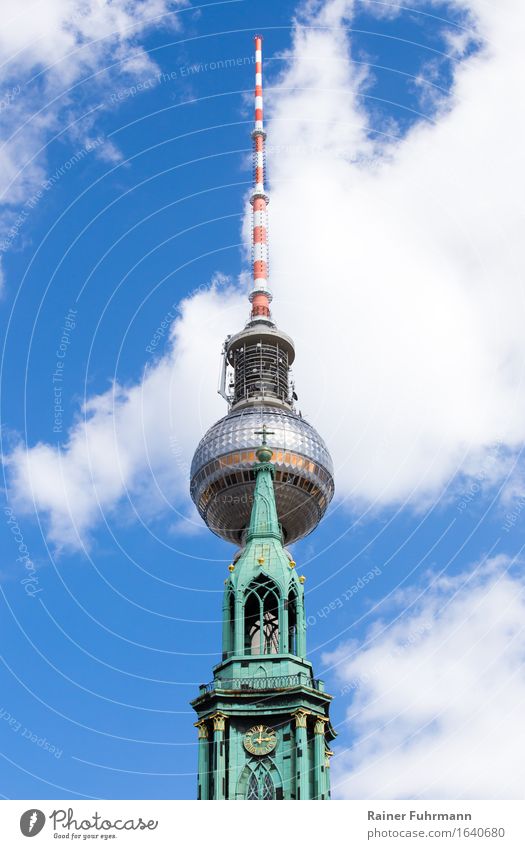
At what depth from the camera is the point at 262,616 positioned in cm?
12588

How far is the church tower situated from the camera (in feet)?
376

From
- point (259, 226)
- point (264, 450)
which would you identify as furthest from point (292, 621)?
point (259, 226)

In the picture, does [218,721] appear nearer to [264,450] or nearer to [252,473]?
[264,450]

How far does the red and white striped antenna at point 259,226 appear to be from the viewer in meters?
172

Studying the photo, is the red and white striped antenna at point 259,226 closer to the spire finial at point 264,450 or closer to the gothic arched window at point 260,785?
the spire finial at point 264,450

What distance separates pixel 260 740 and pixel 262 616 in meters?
14.1

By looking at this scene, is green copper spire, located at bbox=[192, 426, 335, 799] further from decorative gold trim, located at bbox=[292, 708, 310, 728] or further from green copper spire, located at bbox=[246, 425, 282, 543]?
green copper spire, located at bbox=[246, 425, 282, 543]

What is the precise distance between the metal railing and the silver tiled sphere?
3962 cm

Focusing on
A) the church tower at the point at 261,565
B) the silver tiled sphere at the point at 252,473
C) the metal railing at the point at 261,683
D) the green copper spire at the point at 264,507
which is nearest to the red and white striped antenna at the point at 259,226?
the church tower at the point at 261,565

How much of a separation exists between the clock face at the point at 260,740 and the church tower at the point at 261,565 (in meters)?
0.10

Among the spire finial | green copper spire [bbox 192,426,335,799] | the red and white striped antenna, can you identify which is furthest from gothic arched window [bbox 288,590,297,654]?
the red and white striped antenna

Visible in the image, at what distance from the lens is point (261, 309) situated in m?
173
